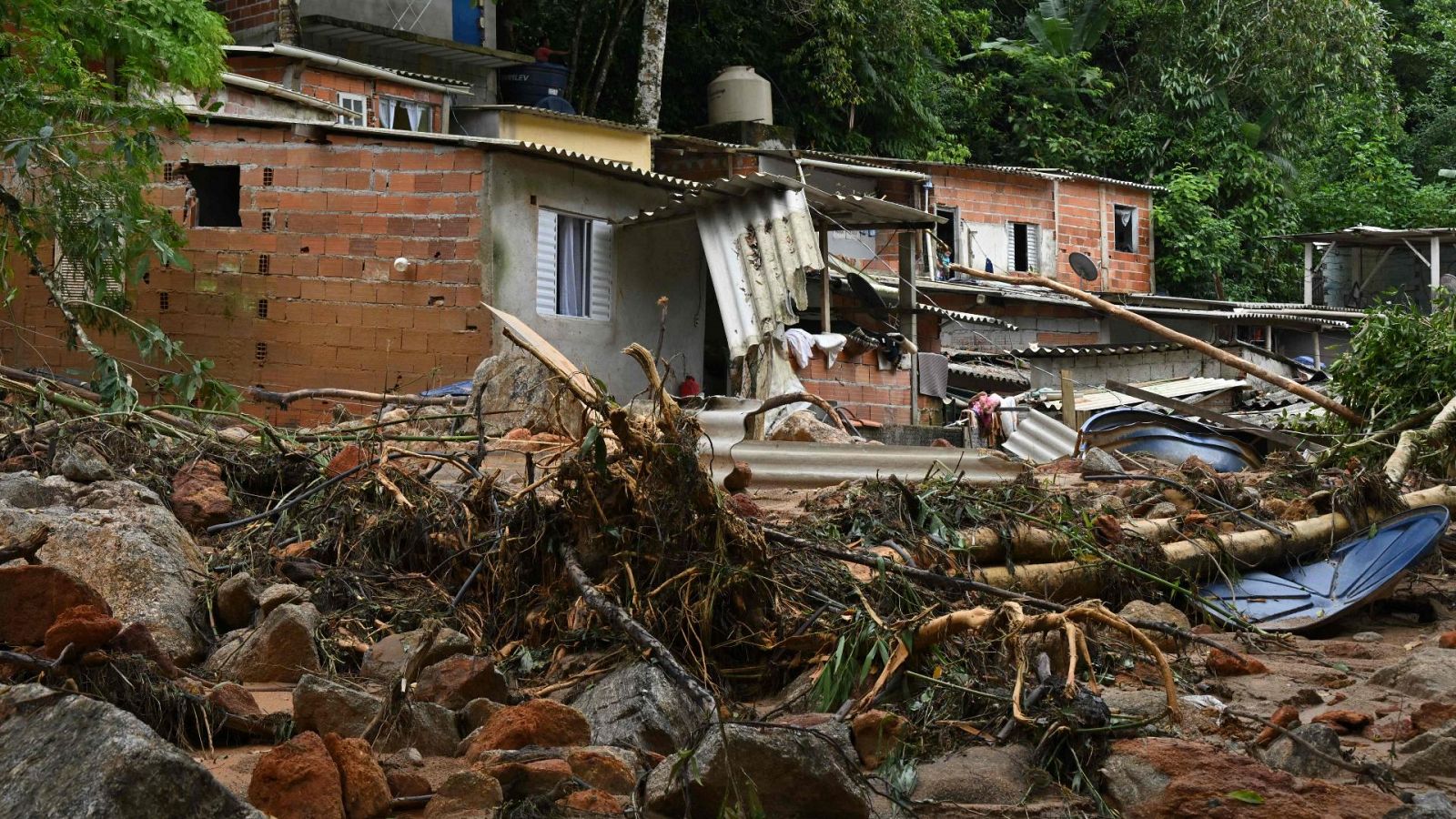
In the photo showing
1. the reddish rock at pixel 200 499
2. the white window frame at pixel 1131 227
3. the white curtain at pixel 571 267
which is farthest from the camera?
the white window frame at pixel 1131 227

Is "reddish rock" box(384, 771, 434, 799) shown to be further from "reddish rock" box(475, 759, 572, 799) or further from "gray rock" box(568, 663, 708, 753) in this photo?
"gray rock" box(568, 663, 708, 753)

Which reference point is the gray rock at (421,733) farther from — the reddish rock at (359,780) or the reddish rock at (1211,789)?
the reddish rock at (1211,789)

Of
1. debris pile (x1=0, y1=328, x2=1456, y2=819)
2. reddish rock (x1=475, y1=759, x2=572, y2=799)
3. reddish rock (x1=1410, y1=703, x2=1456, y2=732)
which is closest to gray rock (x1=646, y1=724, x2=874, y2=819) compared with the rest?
debris pile (x1=0, y1=328, x2=1456, y2=819)

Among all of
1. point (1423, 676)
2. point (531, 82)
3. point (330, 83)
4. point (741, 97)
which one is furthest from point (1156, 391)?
point (1423, 676)

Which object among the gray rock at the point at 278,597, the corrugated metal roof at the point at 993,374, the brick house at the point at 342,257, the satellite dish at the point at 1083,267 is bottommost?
the gray rock at the point at 278,597

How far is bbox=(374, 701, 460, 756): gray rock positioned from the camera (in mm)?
3740

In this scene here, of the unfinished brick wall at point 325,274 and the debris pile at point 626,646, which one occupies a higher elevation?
the unfinished brick wall at point 325,274

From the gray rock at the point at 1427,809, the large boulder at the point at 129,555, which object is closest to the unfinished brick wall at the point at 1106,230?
the large boulder at the point at 129,555

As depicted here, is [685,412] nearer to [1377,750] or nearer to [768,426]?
[1377,750]

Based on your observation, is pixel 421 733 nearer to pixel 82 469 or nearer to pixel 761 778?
pixel 761 778

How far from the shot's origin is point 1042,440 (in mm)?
12023

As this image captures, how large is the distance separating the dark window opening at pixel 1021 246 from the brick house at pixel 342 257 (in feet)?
40.9

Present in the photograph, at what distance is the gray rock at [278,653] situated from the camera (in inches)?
177

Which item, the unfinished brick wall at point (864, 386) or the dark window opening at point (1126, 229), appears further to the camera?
the dark window opening at point (1126, 229)
